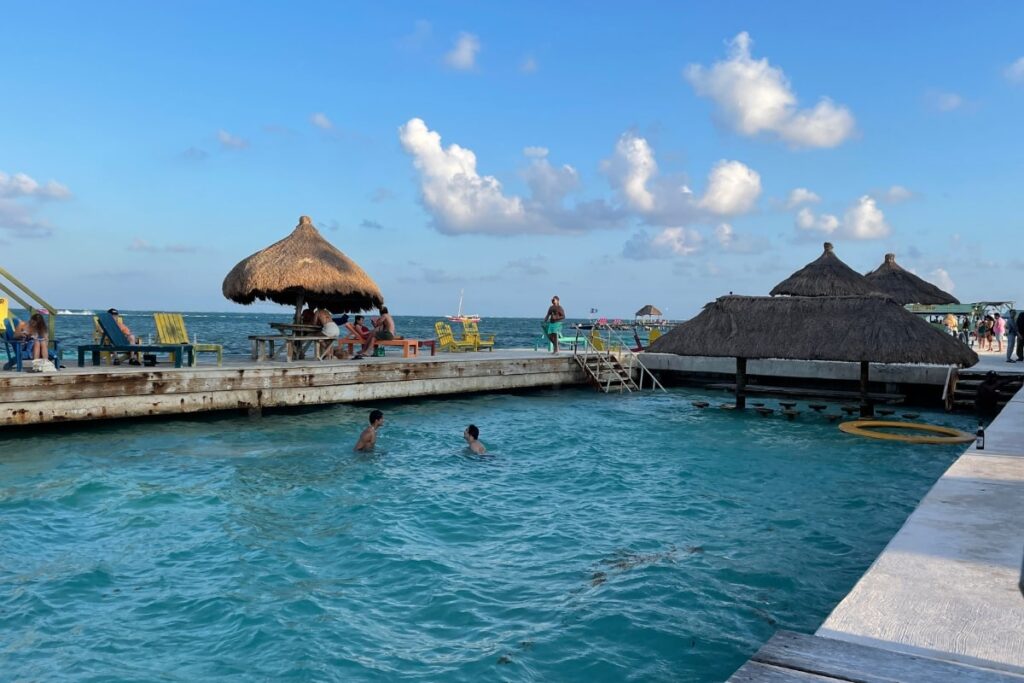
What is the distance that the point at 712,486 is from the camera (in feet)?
33.4

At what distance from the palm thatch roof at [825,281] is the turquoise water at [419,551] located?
28.0 feet

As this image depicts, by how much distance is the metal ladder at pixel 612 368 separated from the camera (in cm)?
2131

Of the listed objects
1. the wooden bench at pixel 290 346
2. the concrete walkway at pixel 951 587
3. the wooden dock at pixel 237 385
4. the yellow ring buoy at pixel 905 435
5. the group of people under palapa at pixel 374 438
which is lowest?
the yellow ring buoy at pixel 905 435

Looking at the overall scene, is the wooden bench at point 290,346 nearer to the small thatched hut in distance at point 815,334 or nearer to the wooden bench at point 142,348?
the wooden bench at point 142,348

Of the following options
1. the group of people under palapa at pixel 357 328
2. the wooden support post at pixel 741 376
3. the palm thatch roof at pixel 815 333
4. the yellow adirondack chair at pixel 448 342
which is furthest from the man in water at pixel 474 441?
the yellow adirondack chair at pixel 448 342

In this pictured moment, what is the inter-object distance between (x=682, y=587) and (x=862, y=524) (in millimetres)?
3218

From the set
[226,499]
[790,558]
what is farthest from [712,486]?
[226,499]

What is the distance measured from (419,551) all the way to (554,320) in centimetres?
1601

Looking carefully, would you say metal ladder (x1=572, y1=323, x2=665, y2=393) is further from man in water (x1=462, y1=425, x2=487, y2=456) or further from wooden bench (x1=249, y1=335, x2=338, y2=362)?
man in water (x1=462, y1=425, x2=487, y2=456)

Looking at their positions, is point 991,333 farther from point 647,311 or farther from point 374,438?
point 374,438

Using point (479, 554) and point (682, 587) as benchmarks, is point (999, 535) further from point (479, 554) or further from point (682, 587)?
point (479, 554)

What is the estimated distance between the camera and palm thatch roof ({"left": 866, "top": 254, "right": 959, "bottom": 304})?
24.6 meters

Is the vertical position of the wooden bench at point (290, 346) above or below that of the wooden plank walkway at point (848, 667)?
above

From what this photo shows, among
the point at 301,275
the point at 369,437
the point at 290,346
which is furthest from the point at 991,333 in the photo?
the point at 369,437
